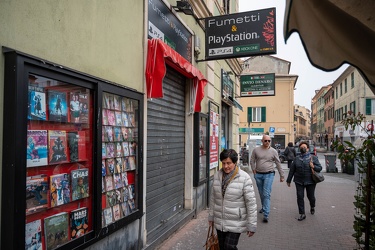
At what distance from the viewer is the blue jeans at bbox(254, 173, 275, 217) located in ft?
21.5

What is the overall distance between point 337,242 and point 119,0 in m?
5.27

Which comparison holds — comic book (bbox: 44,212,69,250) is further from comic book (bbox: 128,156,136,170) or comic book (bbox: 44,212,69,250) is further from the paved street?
the paved street

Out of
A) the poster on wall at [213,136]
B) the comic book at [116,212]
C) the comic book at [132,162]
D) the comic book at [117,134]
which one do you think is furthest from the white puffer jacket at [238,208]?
the poster on wall at [213,136]

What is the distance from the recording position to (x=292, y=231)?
593cm

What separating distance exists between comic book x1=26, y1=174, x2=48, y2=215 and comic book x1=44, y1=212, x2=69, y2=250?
0.18 meters

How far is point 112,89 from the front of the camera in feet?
12.1

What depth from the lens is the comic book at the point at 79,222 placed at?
3.12 meters

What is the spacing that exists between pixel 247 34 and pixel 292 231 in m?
4.08

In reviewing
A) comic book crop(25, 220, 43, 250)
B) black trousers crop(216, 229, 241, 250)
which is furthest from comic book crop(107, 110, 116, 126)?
black trousers crop(216, 229, 241, 250)

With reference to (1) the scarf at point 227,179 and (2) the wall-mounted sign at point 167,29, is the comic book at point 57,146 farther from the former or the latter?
(2) the wall-mounted sign at point 167,29

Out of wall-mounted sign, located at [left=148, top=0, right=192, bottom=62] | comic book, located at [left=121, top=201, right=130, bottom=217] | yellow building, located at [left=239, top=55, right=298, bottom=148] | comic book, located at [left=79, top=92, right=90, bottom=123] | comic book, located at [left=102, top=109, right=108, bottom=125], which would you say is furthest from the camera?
yellow building, located at [left=239, top=55, right=298, bottom=148]

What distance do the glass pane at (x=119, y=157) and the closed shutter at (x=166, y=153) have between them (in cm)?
67

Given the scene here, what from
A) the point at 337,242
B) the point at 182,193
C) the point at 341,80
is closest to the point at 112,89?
the point at 182,193

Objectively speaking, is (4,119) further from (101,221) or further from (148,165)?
(148,165)
